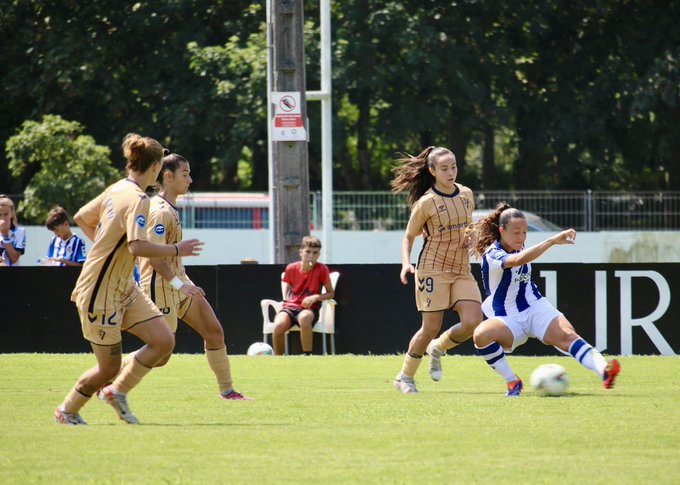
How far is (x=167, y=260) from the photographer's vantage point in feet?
29.1

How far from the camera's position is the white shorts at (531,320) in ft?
30.6

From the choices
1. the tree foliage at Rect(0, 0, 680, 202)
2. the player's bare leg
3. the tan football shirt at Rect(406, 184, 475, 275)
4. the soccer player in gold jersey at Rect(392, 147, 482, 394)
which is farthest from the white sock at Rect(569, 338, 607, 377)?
the tree foliage at Rect(0, 0, 680, 202)

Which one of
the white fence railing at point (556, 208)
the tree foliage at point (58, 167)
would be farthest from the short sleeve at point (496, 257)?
the tree foliage at point (58, 167)

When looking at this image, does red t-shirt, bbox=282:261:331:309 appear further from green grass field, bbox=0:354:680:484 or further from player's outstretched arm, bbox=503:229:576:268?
player's outstretched arm, bbox=503:229:576:268

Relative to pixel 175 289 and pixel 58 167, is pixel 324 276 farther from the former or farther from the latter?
pixel 58 167

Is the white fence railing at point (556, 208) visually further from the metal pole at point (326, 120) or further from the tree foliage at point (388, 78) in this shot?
the tree foliage at point (388, 78)

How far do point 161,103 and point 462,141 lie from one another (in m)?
8.86

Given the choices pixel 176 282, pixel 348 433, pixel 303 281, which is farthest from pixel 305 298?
pixel 348 433

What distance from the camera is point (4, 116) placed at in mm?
35812

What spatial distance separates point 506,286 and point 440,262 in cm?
59

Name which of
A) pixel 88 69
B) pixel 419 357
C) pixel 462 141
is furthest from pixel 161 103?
pixel 419 357

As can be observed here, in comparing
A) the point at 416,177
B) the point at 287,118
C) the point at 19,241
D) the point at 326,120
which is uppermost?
the point at 326,120

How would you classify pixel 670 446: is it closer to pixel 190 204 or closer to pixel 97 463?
pixel 97 463

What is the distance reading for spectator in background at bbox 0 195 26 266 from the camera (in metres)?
15.3
